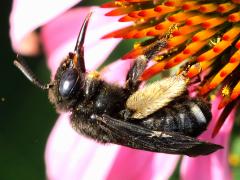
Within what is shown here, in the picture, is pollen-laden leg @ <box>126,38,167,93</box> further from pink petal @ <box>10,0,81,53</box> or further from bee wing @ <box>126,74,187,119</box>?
pink petal @ <box>10,0,81,53</box>

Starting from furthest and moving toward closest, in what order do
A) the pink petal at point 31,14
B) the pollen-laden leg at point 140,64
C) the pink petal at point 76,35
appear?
1. the pink petal at point 76,35
2. the pink petal at point 31,14
3. the pollen-laden leg at point 140,64

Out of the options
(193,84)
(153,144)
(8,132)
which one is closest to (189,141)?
(153,144)

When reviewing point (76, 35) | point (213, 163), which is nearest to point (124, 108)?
point (213, 163)

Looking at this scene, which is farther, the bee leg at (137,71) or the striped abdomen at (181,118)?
the bee leg at (137,71)

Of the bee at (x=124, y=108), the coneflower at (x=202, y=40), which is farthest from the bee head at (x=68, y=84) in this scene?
the coneflower at (x=202, y=40)

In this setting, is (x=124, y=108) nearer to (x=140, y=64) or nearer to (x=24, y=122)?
(x=140, y=64)

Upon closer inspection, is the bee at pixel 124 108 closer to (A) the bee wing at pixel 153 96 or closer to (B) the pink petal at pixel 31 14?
(A) the bee wing at pixel 153 96

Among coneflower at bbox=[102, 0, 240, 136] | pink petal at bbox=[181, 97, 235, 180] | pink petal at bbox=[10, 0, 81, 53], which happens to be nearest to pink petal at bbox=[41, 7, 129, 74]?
pink petal at bbox=[10, 0, 81, 53]

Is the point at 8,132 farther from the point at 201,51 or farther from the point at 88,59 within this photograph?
the point at 201,51
